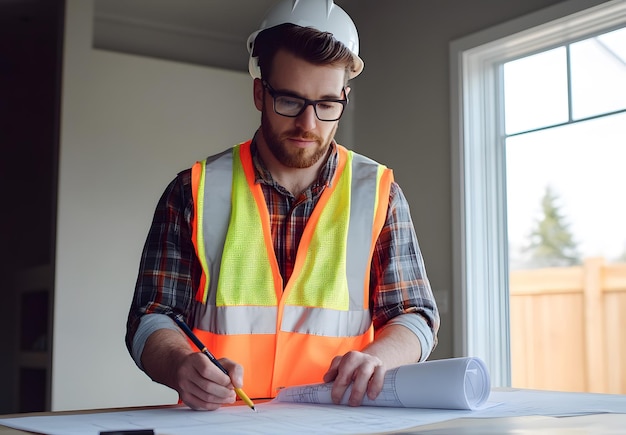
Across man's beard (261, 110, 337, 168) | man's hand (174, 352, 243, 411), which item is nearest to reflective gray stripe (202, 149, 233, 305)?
man's beard (261, 110, 337, 168)

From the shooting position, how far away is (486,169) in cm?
346

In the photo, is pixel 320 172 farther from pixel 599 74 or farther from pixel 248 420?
pixel 599 74

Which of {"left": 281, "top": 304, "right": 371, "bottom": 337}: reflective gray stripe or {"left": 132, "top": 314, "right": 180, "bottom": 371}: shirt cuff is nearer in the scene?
{"left": 132, "top": 314, "right": 180, "bottom": 371}: shirt cuff

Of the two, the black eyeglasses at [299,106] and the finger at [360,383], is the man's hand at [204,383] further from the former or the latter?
the black eyeglasses at [299,106]

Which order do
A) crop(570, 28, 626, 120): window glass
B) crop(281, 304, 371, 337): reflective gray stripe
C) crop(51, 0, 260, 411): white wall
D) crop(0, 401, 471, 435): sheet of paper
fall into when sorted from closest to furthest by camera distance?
crop(0, 401, 471, 435): sheet of paper
crop(281, 304, 371, 337): reflective gray stripe
crop(570, 28, 626, 120): window glass
crop(51, 0, 260, 411): white wall

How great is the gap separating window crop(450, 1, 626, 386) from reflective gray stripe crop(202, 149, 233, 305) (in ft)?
6.41

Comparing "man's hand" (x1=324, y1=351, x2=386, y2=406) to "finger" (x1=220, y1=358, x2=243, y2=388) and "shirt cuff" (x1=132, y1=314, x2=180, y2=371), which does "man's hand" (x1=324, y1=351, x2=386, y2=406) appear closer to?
"finger" (x1=220, y1=358, x2=243, y2=388)

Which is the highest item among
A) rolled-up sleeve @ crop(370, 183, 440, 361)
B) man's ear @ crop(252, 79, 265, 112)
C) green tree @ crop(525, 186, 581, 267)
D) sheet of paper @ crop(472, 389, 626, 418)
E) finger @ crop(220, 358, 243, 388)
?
Answer: man's ear @ crop(252, 79, 265, 112)

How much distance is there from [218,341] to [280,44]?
2.03ft

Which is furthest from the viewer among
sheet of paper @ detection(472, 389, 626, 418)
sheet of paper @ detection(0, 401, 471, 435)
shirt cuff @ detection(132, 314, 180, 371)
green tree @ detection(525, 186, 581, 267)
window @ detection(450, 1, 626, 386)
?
window @ detection(450, 1, 626, 386)

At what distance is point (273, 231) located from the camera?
1.65 m

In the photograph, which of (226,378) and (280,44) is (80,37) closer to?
(280,44)

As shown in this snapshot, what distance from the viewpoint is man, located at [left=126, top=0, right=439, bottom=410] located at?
1.51m

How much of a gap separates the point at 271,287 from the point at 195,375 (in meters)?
0.38
